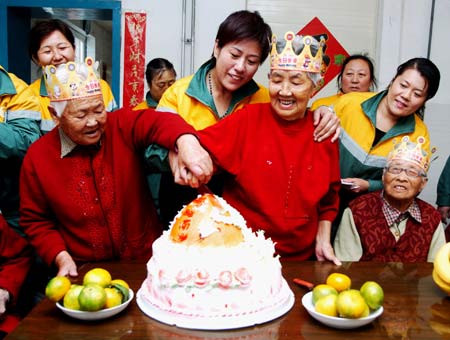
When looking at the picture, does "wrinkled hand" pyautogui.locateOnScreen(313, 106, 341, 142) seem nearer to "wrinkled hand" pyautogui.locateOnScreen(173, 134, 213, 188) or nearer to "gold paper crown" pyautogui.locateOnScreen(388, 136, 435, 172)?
"gold paper crown" pyautogui.locateOnScreen(388, 136, 435, 172)

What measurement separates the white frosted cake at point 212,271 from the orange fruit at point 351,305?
0.21 m

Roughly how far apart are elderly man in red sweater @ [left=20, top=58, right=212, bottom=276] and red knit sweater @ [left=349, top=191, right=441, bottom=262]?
97 cm

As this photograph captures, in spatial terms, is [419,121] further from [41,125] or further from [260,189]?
[41,125]

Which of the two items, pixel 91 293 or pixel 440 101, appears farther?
pixel 440 101

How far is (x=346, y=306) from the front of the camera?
1.35m

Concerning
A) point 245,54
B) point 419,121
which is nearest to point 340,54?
point 419,121

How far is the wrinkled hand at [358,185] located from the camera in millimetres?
2465

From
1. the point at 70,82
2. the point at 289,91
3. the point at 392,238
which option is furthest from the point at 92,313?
the point at 392,238

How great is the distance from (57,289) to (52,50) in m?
1.55

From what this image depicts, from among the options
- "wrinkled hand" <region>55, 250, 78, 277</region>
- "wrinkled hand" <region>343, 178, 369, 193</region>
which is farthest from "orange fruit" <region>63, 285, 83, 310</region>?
"wrinkled hand" <region>343, 178, 369, 193</region>

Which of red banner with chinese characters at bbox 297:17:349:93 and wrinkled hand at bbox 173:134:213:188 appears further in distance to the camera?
red banner with chinese characters at bbox 297:17:349:93

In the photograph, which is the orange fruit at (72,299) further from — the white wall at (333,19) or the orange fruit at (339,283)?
the white wall at (333,19)

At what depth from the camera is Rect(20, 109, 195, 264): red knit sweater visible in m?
1.97

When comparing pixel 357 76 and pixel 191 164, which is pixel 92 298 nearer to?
pixel 191 164
